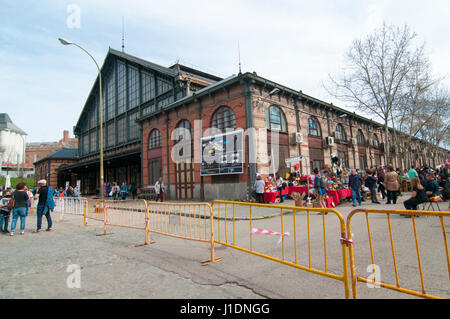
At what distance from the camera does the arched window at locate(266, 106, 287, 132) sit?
16531 millimetres

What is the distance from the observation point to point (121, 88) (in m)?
32.3

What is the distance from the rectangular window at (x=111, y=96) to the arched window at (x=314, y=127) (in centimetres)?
2578

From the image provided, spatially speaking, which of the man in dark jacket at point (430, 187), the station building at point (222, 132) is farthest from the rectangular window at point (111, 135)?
the man in dark jacket at point (430, 187)

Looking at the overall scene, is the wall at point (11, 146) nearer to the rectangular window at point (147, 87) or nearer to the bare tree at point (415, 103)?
the rectangular window at point (147, 87)

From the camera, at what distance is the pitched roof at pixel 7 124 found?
62.9 metres

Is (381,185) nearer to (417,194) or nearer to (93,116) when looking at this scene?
(417,194)

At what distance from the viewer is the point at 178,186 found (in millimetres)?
19875

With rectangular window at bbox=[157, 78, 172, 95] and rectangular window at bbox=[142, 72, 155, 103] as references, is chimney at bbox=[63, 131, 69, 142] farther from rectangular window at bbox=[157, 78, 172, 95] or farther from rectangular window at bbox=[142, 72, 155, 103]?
rectangular window at bbox=[157, 78, 172, 95]

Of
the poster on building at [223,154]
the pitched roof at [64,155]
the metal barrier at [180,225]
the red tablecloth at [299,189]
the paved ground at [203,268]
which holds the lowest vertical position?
the paved ground at [203,268]

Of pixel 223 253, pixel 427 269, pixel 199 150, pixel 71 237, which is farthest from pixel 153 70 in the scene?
pixel 427 269

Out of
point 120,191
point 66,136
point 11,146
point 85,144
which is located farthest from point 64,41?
point 11,146

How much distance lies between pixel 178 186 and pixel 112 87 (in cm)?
2266

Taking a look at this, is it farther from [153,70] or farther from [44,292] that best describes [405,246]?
[153,70]
